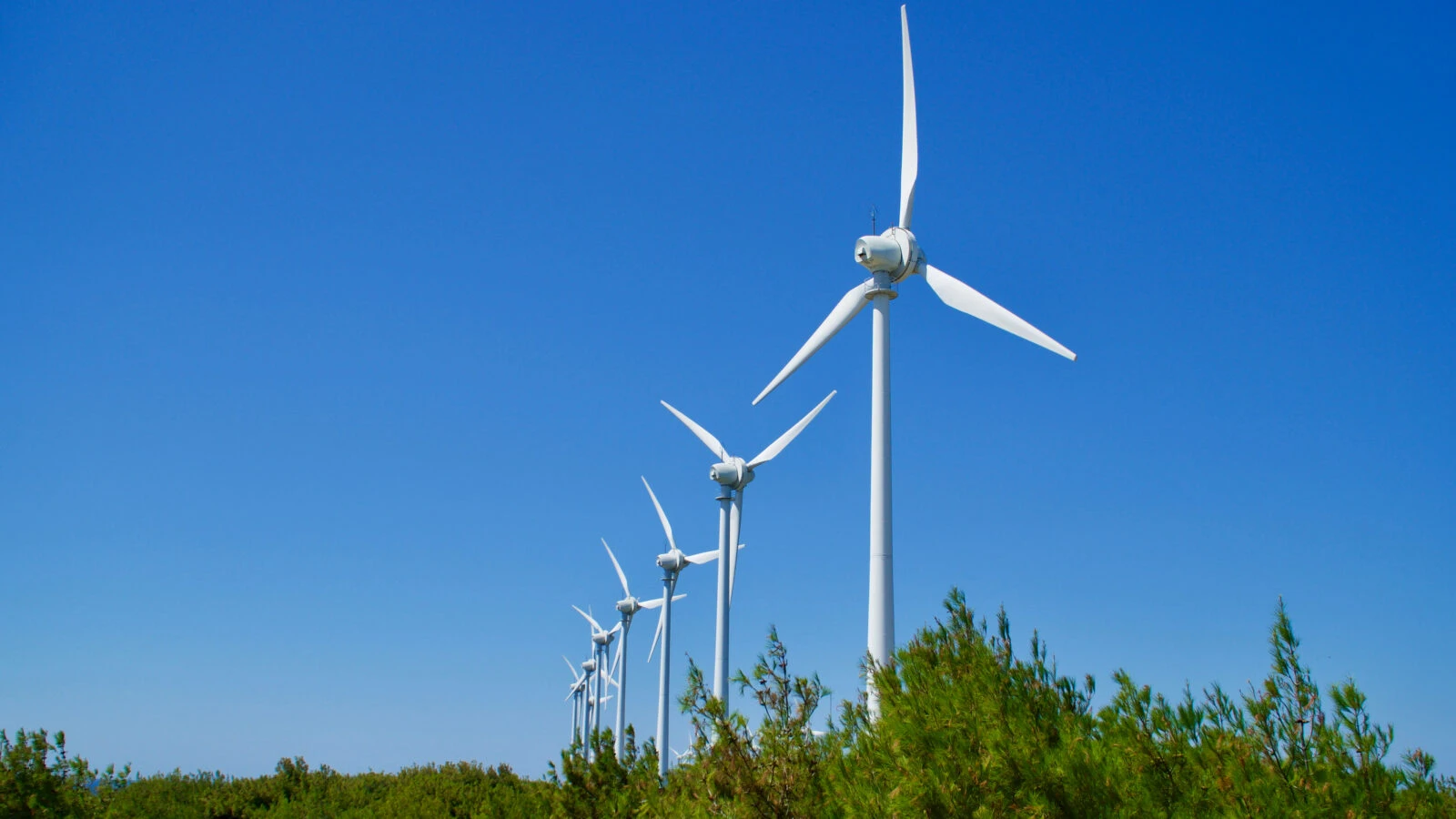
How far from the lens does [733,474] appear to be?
40.9m

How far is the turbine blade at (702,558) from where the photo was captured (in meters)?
52.4

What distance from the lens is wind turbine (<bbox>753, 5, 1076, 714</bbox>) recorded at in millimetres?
19062

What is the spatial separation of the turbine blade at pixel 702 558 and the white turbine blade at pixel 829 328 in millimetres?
26008

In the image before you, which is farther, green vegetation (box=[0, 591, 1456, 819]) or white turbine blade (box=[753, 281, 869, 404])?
white turbine blade (box=[753, 281, 869, 404])

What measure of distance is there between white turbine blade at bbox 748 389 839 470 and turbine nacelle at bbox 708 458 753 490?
0.29 m

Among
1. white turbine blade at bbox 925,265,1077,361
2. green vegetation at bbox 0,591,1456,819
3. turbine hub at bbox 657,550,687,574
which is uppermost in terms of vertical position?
turbine hub at bbox 657,550,687,574

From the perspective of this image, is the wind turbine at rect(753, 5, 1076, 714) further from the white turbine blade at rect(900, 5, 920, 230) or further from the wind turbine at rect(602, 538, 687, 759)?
the wind turbine at rect(602, 538, 687, 759)

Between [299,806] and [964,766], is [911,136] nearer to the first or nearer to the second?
[964,766]

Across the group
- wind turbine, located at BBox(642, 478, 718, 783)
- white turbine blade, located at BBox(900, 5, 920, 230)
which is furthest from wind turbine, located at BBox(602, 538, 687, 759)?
white turbine blade, located at BBox(900, 5, 920, 230)

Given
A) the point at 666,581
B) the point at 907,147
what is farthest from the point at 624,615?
the point at 907,147

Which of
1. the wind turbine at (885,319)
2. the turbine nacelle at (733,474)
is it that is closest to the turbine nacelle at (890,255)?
the wind turbine at (885,319)

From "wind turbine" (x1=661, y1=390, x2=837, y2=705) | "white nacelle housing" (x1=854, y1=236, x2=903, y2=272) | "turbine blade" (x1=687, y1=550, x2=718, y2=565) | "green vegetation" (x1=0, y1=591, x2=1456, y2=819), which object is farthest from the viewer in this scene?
"turbine blade" (x1=687, y1=550, x2=718, y2=565)

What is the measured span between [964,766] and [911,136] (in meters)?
19.0

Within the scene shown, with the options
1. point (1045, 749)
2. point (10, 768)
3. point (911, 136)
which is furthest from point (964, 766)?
point (10, 768)
